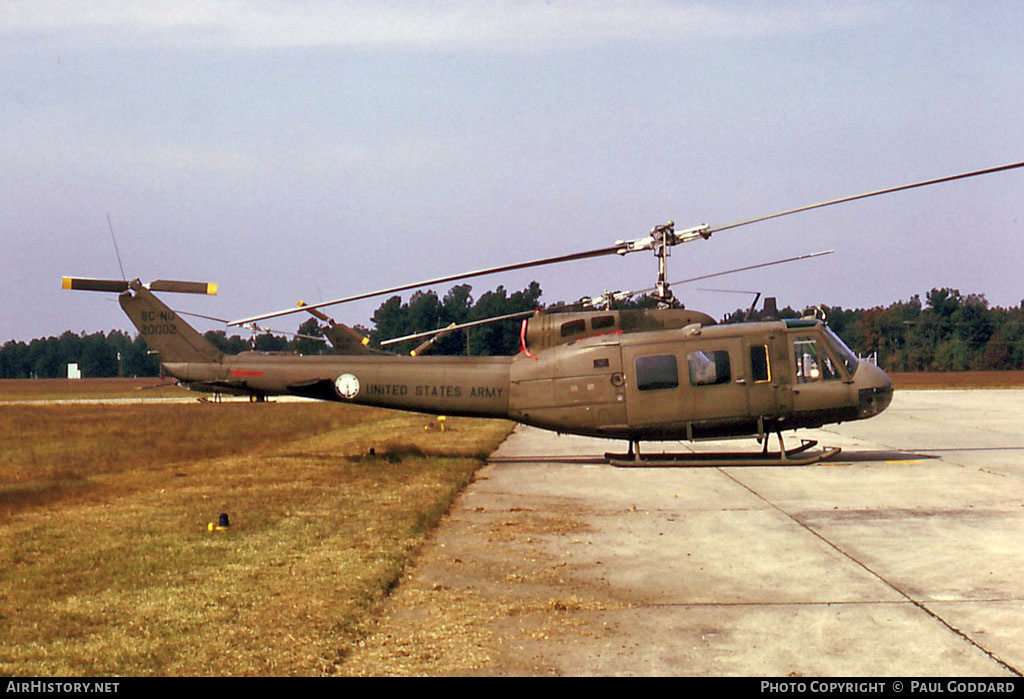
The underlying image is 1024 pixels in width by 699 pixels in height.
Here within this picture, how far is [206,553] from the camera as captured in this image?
9.57 m

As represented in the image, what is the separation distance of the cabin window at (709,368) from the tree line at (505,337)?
6.43 feet

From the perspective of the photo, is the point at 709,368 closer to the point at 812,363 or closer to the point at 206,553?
the point at 812,363

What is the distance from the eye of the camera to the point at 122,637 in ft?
21.7

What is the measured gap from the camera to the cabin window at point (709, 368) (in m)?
16.3

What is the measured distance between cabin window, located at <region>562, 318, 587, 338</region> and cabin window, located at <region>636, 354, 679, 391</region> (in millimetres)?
1319

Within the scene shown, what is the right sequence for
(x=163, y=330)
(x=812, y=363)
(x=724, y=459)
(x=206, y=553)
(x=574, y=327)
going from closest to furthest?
(x=206, y=553) < (x=812, y=363) < (x=724, y=459) < (x=574, y=327) < (x=163, y=330)

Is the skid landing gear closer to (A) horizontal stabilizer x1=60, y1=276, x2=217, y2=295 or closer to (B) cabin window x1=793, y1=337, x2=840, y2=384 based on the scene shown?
(B) cabin window x1=793, y1=337, x2=840, y2=384

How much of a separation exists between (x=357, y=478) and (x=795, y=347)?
301 inches

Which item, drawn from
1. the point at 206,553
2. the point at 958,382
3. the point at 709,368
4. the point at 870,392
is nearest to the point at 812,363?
the point at 870,392

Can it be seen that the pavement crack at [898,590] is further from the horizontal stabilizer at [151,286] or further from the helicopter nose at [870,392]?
the horizontal stabilizer at [151,286]

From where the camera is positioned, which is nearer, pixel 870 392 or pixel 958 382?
pixel 870 392

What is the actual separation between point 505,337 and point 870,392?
3121 centimetres
